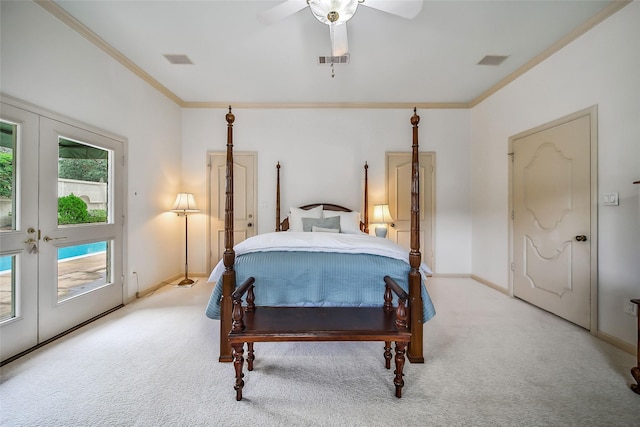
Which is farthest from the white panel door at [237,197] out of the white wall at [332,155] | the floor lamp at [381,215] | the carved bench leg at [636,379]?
the carved bench leg at [636,379]

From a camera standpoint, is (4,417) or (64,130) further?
(64,130)

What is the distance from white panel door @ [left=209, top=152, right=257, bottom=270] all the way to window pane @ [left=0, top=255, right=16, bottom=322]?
7.82ft

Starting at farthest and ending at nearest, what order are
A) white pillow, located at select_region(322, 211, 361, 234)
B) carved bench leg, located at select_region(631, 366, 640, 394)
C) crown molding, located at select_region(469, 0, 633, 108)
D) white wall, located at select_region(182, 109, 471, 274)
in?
white wall, located at select_region(182, 109, 471, 274) < white pillow, located at select_region(322, 211, 361, 234) < crown molding, located at select_region(469, 0, 633, 108) < carved bench leg, located at select_region(631, 366, 640, 394)

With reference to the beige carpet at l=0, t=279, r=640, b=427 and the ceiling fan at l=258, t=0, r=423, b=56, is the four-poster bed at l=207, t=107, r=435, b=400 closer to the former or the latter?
the beige carpet at l=0, t=279, r=640, b=427

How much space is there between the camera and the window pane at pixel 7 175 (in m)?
1.91

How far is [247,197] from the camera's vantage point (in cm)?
431

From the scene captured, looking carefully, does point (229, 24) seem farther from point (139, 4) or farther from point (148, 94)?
point (148, 94)

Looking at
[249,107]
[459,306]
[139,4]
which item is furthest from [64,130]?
[459,306]

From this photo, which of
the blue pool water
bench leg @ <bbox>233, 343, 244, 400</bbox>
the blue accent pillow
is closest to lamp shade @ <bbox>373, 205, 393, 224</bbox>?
the blue accent pillow

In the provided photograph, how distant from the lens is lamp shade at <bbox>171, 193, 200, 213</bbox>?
380 cm

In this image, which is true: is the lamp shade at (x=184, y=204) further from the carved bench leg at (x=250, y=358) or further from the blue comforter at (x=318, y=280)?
the carved bench leg at (x=250, y=358)

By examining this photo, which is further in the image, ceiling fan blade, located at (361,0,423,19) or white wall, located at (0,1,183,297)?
white wall, located at (0,1,183,297)

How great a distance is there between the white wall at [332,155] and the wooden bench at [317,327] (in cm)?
261

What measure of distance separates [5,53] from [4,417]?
245cm
